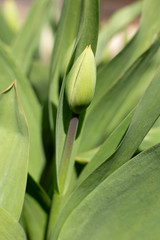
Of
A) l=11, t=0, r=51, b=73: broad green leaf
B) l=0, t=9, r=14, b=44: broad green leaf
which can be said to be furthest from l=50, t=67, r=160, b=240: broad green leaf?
l=0, t=9, r=14, b=44: broad green leaf

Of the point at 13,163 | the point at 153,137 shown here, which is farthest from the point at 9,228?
the point at 153,137

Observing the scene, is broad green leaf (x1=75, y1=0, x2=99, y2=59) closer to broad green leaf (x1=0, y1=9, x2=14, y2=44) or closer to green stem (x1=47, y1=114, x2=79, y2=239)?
green stem (x1=47, y1=114, x2=79, y2=239)

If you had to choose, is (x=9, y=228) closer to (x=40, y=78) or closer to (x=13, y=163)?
(x=13, y=163)

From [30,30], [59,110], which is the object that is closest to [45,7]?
[30,30]

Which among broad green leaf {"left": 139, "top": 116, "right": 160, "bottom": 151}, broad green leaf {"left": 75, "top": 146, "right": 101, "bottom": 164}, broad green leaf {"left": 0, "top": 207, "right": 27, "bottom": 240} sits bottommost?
broad green leaf {"left": 75, "top": 146, "right": 101, "bottom": 164}

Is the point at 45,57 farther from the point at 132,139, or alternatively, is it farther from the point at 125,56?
the point at 132,139
